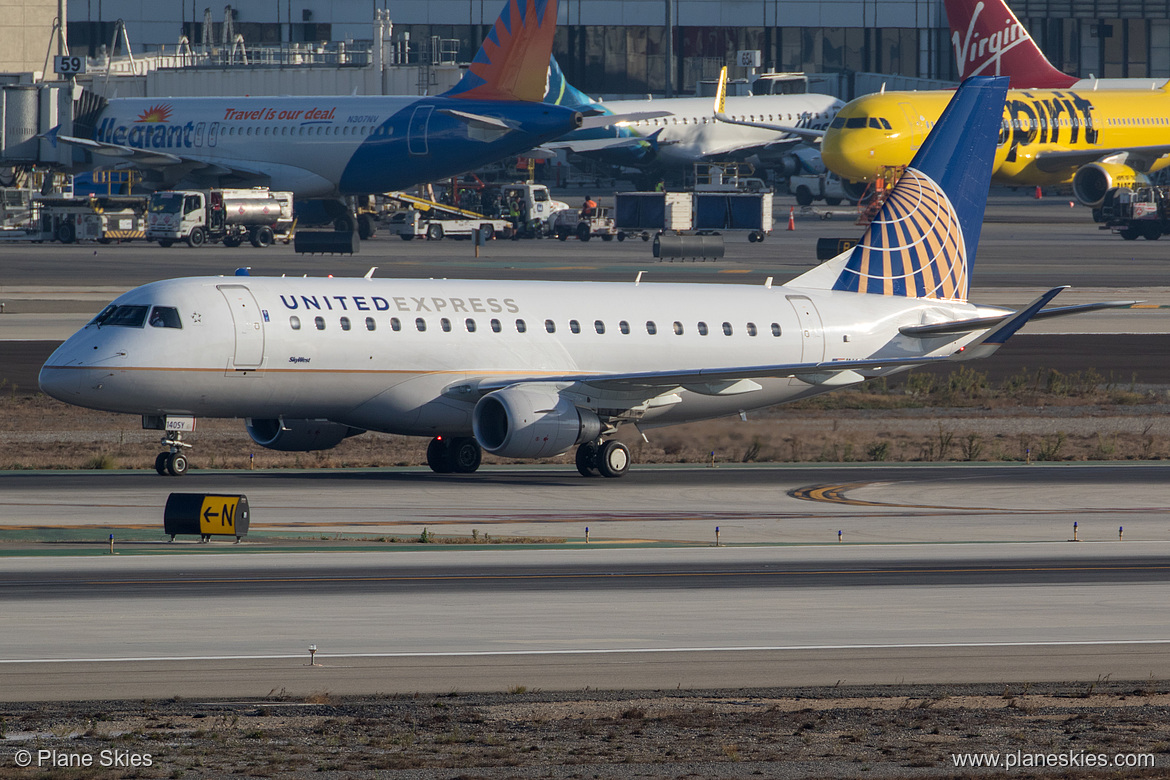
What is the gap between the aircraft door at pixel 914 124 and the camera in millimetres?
112875

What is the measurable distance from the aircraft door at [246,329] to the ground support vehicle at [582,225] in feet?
260

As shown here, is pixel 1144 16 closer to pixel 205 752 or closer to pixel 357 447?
pixel 357 447

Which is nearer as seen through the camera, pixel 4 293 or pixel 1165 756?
pixel 1165 756

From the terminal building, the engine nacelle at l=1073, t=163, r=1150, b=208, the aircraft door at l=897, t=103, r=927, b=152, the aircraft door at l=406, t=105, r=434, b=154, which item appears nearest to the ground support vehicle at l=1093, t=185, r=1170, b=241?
the engine nacelle at l=1073, t=163, r=1150, b=208

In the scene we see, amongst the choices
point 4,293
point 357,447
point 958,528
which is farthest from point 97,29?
point 958,528

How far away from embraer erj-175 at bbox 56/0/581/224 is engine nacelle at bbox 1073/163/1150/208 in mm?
37372

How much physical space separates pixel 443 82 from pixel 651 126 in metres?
22.1

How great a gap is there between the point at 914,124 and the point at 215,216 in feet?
150

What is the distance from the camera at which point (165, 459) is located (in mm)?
36062

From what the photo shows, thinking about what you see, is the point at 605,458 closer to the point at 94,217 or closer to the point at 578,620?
the point at 578,620

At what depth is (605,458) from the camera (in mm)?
37781

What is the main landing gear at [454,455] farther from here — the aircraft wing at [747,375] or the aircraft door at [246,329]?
the aircraft door at [246,329]

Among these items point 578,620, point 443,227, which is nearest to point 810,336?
point 578,620

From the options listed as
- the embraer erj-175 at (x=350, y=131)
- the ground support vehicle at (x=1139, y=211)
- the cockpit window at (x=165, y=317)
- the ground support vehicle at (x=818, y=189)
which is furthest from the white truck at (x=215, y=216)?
the cockpit window at (x=165, y=317)
